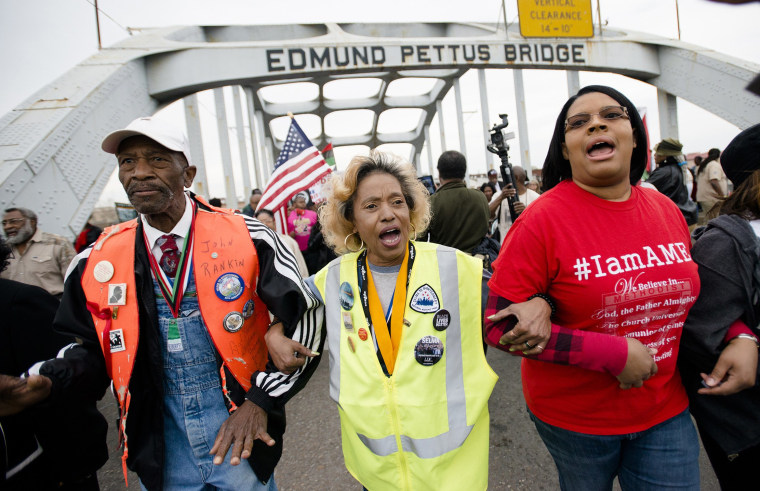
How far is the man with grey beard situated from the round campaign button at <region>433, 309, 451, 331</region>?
4131 mm

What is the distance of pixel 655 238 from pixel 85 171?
756cm

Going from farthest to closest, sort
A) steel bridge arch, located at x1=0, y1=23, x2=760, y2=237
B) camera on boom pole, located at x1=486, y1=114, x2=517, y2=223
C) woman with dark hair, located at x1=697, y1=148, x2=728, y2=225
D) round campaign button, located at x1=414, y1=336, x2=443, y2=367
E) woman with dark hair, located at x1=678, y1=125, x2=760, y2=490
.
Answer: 1. woman with dark hair, located at x1=697, y1=148, x2=728, y2=225
2. steel bridge arch, located at x1=0, y1=23, x2=760, y2=237
3. camera on boom pole, located at x1=486, y1=114, x2=517, y2=223
4. round campaign button, located at x1=414, y1=336, x2=443, y2=367
5. woman with dark hair, located at x1=678, y1=125, x2=760, y2=490

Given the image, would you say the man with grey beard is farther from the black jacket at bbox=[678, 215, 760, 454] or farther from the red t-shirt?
the black jacket at bbox=[678, 215, 760, 454]

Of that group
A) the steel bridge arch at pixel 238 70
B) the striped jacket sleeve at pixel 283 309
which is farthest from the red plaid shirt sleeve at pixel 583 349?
the steel bridge arch at pixel 238 70

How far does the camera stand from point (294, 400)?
3707 millimetres

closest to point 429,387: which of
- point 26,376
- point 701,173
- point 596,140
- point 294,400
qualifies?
point 596,140

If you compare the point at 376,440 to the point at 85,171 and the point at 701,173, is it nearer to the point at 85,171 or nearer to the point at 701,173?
the point at 85,171

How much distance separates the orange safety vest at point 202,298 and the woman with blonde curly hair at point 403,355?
0.60 feet

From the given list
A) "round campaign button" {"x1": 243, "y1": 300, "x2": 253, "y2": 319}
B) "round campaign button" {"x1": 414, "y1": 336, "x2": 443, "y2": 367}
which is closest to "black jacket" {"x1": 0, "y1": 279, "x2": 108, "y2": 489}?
"round campaign button" {"x1": 243, "y1": 300, "x2": 253, "y2": 319}

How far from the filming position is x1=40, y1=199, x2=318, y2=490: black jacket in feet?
4.98

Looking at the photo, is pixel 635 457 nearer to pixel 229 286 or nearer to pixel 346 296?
pixel 346 296

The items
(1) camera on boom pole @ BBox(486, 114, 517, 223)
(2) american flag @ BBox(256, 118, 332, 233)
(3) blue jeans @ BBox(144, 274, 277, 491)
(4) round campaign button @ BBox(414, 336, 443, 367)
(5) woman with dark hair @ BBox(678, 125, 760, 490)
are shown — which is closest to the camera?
(5) woman with dark hair @ BBox(678, 125, 760, 490)

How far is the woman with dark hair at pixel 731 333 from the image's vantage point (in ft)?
4.49

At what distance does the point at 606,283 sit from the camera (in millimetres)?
1333
